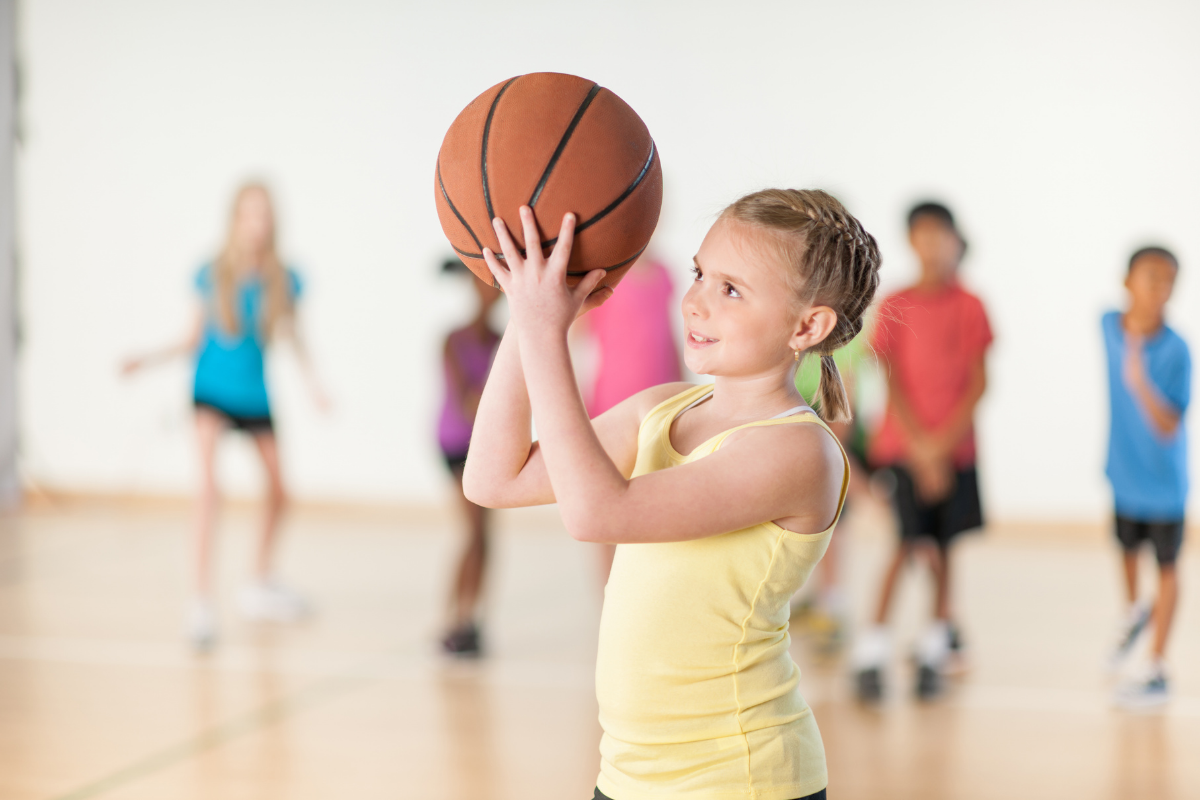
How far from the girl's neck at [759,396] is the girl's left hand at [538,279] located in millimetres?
216

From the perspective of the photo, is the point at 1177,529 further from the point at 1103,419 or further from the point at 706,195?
the point at 706,195

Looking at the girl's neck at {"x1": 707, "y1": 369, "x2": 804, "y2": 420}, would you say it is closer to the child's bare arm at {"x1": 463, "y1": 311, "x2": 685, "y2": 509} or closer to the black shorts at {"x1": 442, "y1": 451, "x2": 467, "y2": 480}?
the child's bare arm at {"x1": 463, "y1": 311, "x2": 685, "y2": 509}

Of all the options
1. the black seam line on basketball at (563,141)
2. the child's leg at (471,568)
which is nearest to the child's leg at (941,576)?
the child's leg at (471,568)

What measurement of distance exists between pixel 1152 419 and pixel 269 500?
3148 mm

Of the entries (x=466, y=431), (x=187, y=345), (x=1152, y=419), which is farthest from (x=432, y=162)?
(x=1152, y=419)

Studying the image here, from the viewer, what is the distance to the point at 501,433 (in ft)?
4.64

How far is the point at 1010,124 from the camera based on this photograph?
6.40m

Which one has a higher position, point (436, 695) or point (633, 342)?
point (633, 342)

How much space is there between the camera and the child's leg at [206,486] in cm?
445

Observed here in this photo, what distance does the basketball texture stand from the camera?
1367 millimetres

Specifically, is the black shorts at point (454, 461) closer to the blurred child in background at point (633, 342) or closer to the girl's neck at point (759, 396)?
the blurred child in background at point (633, 342)

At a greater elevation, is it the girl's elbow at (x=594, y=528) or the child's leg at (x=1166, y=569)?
the girl's elbow at (x=594, y=528)

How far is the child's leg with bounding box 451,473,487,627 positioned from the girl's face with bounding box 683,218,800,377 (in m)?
2.83

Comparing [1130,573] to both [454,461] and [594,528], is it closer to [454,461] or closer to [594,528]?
[454,461]
